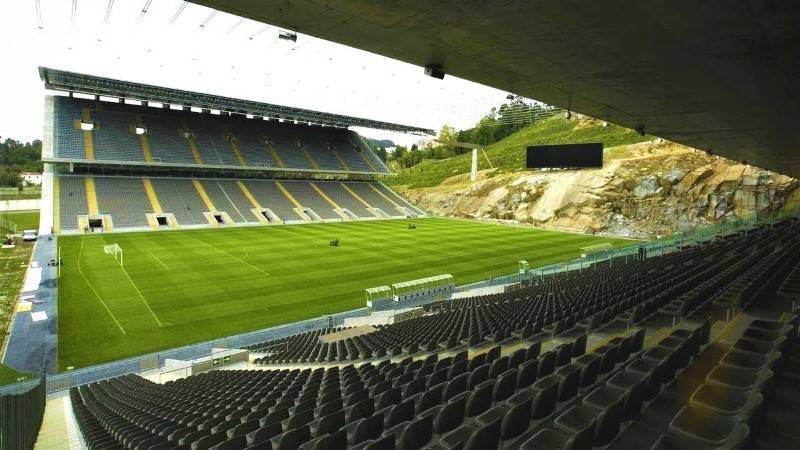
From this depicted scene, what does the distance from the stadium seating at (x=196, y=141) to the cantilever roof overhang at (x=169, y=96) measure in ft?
6.52

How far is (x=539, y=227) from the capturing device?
47.0 meters

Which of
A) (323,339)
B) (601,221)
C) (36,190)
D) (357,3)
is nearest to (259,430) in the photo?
(357,3)

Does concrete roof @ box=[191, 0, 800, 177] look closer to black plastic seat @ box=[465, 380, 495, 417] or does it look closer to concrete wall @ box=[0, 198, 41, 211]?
black plastic seat @ box=[465, 380, 495, 417]

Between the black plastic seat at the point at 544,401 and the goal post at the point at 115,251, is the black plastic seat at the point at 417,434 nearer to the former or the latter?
the black plastic seat at the point at 544,401

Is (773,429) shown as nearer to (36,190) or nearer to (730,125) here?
(730,125)

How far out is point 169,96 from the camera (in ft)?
145

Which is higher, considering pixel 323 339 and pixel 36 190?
pixel 36 190

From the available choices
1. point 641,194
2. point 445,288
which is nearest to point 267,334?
point 445,288

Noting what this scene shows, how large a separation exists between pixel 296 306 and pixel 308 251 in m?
11.8

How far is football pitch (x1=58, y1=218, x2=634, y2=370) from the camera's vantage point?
50.0 ft

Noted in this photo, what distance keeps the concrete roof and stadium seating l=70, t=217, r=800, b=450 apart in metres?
3.57

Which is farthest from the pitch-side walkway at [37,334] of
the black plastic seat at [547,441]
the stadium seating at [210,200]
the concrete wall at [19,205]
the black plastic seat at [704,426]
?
the concrete wall at [19,205]

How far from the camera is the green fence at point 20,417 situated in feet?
19.2

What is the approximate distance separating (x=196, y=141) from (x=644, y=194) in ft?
164
